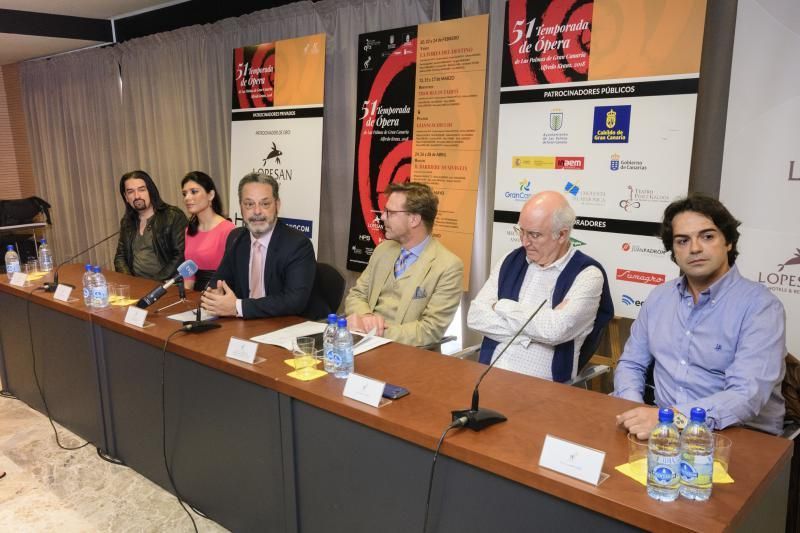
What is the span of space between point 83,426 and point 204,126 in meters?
2.94

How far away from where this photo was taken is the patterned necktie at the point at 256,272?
2686 millimetres

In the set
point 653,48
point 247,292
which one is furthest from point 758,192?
point 247,292

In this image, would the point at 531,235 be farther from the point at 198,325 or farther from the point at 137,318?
the point at 137,318

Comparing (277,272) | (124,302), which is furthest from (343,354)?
(124,302)

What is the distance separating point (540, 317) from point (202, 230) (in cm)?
223

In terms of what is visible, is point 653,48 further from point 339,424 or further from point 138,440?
point 138,440

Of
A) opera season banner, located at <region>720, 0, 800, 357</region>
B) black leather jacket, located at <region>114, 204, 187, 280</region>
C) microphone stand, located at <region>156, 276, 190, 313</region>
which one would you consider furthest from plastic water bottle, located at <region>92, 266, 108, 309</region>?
opera season banner, located at <region>720, 0, 800, 357</region>

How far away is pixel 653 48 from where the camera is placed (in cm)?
253

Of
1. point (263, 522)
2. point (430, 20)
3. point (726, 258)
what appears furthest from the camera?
point (430, 20)

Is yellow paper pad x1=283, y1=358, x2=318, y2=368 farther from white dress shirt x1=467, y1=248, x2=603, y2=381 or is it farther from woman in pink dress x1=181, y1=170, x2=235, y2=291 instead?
woman in pink dress x1=181, y1=170, x2=235, y2=291

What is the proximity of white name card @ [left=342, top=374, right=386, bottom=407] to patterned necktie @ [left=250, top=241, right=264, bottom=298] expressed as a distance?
1209 millimetres

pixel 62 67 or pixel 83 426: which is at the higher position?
pixel 62 67

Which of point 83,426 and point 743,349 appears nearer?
point 743,349

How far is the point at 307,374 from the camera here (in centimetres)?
174
